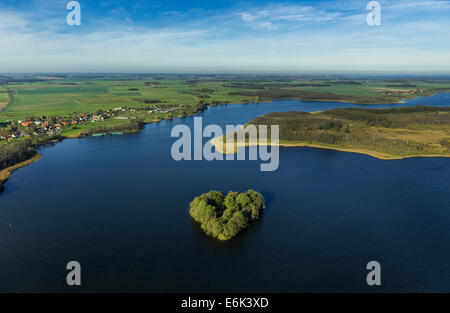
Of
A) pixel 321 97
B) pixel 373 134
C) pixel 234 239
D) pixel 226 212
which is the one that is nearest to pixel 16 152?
pixel 226 212

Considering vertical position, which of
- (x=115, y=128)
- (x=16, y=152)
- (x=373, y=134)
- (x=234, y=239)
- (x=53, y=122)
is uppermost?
(x=53, y=122)

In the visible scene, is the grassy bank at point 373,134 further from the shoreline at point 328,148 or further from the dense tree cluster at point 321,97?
the dense tree cluster at point 321,97

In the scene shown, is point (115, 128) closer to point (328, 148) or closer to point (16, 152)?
point (16, 152)

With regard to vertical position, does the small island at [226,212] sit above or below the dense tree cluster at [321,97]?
below

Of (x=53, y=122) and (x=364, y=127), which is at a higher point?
(x=53, y=122)
